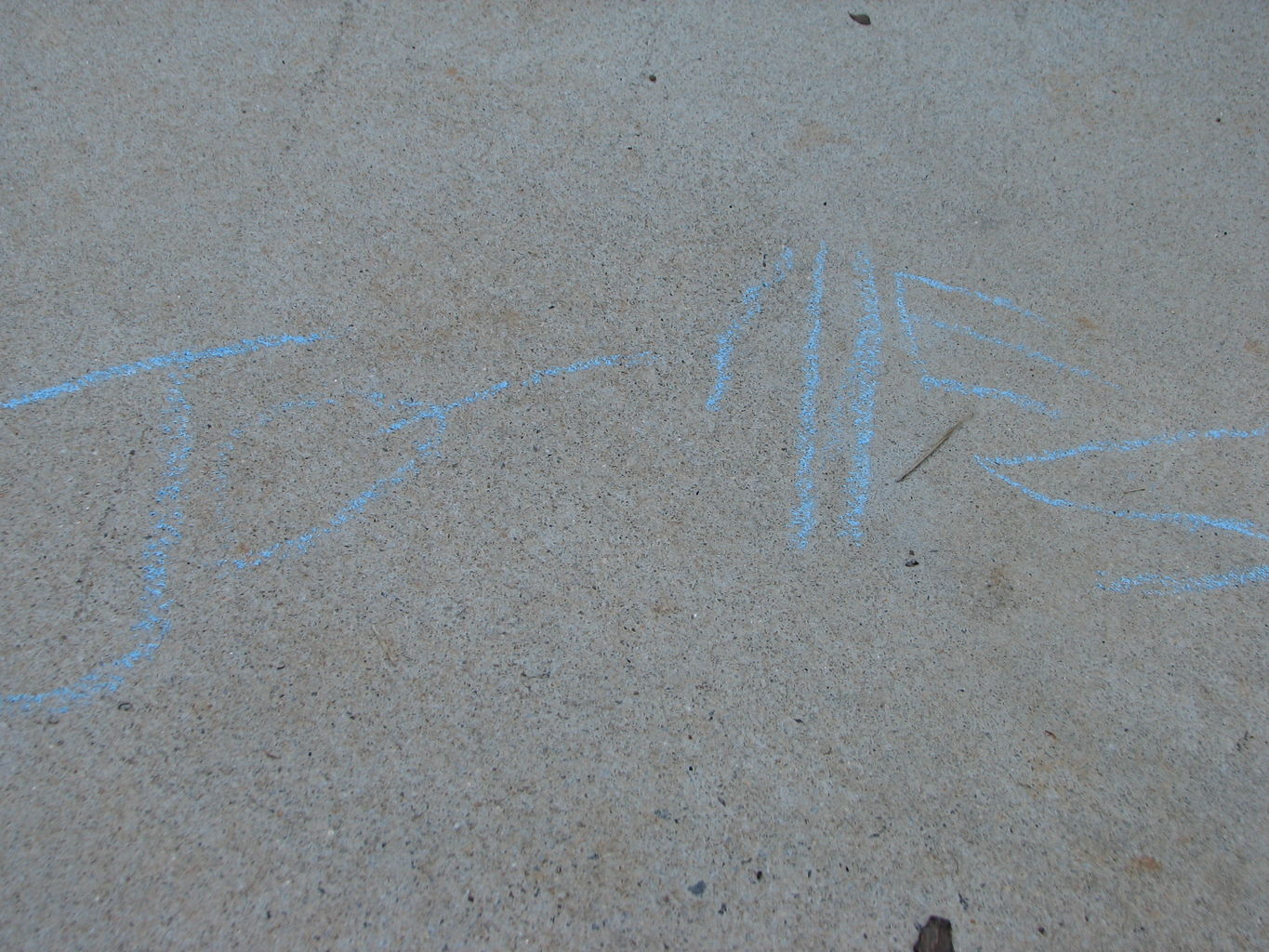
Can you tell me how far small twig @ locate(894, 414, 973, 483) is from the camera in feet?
10.4

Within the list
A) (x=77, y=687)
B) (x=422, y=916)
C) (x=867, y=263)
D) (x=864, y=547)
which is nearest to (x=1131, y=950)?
(x=864, y=547)

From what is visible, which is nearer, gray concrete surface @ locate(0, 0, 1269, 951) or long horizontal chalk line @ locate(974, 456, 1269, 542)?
gray concrete surface @ locate(0, 0, 1269, 951)

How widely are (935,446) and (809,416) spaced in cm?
47

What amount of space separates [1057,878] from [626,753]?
1188mm

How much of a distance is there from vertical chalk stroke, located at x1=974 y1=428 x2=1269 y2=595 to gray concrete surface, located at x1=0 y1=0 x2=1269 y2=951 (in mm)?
14

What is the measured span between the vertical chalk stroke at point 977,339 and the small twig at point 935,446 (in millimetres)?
147

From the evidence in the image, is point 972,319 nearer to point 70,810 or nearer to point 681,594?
point 681,594

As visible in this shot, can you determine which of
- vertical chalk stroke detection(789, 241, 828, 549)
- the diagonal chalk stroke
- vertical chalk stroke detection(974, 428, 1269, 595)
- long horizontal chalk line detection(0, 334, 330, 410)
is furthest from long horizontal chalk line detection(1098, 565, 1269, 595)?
long horizontal chalk line detection(0, 334, 330, 410)

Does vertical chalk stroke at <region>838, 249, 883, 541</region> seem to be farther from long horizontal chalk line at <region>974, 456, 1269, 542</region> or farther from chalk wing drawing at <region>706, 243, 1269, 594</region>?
long horizontal chalk line at <region>974, 456, 1269, 542</region>

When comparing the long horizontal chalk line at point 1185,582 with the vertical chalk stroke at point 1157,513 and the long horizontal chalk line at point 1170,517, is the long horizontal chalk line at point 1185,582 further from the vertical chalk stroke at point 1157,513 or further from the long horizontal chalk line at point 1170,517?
the long horizontal chalk line at point 1170,517

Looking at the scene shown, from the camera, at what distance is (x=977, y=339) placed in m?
3.57

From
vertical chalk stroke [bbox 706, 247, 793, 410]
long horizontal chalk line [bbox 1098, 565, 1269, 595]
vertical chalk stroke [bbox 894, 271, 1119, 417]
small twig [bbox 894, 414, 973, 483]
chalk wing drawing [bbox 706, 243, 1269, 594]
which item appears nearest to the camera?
long horizontal chalk line [bbox 1098, 565, 1269, 595]

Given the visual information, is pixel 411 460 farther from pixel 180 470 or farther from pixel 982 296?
pixel 982 296

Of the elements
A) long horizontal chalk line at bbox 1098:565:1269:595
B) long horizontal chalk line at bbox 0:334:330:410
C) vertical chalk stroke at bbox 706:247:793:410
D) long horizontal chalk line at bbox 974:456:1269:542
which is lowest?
long horizontal chalk line at bbox 1098:565:1269:595
